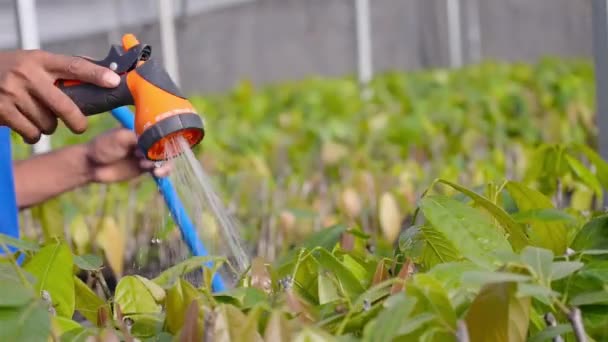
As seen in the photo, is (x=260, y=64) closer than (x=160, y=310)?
No

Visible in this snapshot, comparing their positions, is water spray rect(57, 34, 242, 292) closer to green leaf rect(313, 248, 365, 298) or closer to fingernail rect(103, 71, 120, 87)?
fingernail rect(103, 71, 120, 87)

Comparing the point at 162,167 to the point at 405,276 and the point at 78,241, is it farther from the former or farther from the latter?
the point at 405,276

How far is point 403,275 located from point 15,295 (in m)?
0.36

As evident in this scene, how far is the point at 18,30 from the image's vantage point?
2557mm

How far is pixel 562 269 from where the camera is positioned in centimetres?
96

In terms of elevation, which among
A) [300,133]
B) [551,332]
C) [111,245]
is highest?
[551,332]

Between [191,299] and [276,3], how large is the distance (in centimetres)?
1236

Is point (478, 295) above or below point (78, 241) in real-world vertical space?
above

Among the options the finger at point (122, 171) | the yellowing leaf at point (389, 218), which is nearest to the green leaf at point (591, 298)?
the yellowing leaf at point (389, 218)

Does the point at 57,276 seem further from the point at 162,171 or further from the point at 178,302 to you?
the point at 162,171

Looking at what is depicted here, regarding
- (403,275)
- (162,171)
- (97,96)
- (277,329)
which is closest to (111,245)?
(162,171)

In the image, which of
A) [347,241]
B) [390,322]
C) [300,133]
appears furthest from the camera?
[300,133]

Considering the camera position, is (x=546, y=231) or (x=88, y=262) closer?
(x=88, y=262)

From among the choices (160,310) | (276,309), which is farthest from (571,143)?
(276,309)
